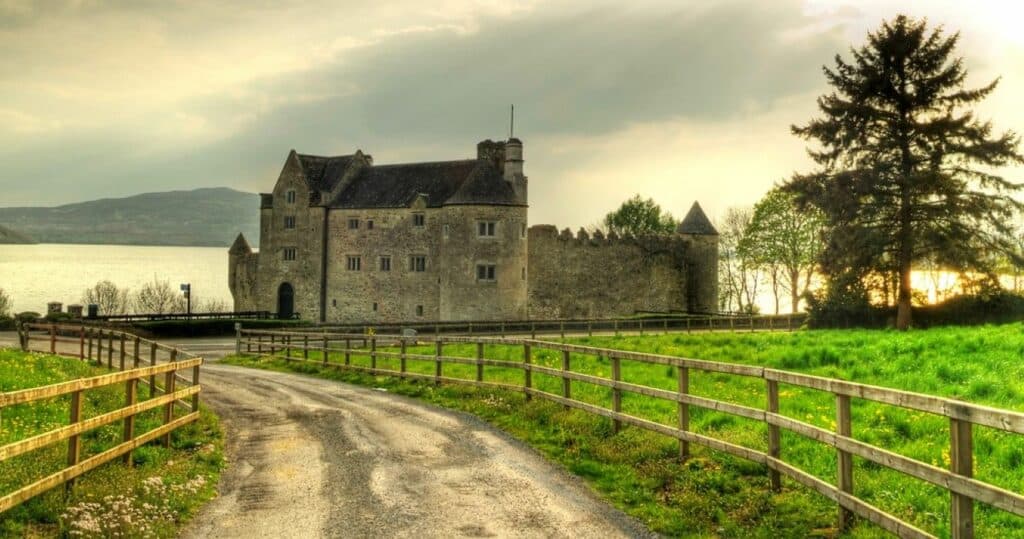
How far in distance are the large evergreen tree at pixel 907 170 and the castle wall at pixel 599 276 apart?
2614 cm

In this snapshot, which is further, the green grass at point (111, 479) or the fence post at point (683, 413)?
the fence post at point (683, 413)

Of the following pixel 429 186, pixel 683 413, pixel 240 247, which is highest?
pixel 429 186

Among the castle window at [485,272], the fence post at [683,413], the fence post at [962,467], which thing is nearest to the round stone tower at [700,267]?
the castle window at [485,272]

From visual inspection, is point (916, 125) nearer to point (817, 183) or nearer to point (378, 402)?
point (817, 183)

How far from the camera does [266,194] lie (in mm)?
69125

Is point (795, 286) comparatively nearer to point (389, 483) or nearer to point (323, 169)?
point (323, 169)

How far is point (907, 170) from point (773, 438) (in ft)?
114

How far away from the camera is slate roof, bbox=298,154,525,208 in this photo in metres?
59.8

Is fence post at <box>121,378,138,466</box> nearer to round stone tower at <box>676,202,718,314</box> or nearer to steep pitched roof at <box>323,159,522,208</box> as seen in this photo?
steep pitched roof at <box>323,159,522,208</box>

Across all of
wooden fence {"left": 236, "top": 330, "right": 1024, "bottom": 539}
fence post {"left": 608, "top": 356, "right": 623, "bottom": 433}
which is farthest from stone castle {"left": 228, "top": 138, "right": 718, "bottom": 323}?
wooden fence {"left": 236, "top": 330, "right": 1024, "bottom": 539}

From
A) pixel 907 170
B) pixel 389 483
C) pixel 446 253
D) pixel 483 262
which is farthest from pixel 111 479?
pixel 446 253

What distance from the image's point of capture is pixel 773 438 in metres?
9.80

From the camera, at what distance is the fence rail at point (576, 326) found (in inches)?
1887

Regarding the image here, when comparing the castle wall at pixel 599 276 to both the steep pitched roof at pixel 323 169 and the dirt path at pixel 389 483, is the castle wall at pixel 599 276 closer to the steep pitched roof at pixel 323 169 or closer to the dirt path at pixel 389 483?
the steep pitched roof at pixel 323 169
